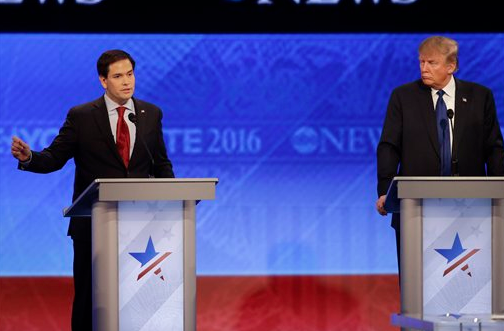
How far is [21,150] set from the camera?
377 cm

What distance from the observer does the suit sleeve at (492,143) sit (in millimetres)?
4055

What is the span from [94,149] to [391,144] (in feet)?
4.08

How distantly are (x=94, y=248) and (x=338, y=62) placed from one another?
2891 millimetres

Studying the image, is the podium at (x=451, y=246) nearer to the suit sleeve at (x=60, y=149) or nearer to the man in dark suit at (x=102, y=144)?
the man in dark suit at (x=102, y=144)

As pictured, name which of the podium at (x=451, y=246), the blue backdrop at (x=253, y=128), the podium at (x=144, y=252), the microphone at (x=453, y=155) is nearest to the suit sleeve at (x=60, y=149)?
the podium at (x=144, y=252)

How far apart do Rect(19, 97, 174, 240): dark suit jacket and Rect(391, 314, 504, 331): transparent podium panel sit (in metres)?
1.28

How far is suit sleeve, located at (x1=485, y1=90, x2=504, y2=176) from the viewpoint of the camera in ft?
13.3

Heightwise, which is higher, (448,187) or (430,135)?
(430,135)

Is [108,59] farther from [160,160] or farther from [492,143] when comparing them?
[492,143]


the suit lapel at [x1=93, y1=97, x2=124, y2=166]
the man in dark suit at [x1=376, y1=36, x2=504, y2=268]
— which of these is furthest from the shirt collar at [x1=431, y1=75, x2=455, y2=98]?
the suit lapel at [x1=93, y1=97, x2=124, y2=166]

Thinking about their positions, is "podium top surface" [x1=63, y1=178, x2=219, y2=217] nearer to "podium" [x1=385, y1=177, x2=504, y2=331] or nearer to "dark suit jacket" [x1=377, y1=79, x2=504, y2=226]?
"podium" [x1=385, y1=177, x2=504, y2=331]

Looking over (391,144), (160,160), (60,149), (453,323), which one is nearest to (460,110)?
(391,144)

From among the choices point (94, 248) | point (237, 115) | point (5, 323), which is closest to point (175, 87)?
point (237, 115)

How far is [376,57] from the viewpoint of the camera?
228 inches
